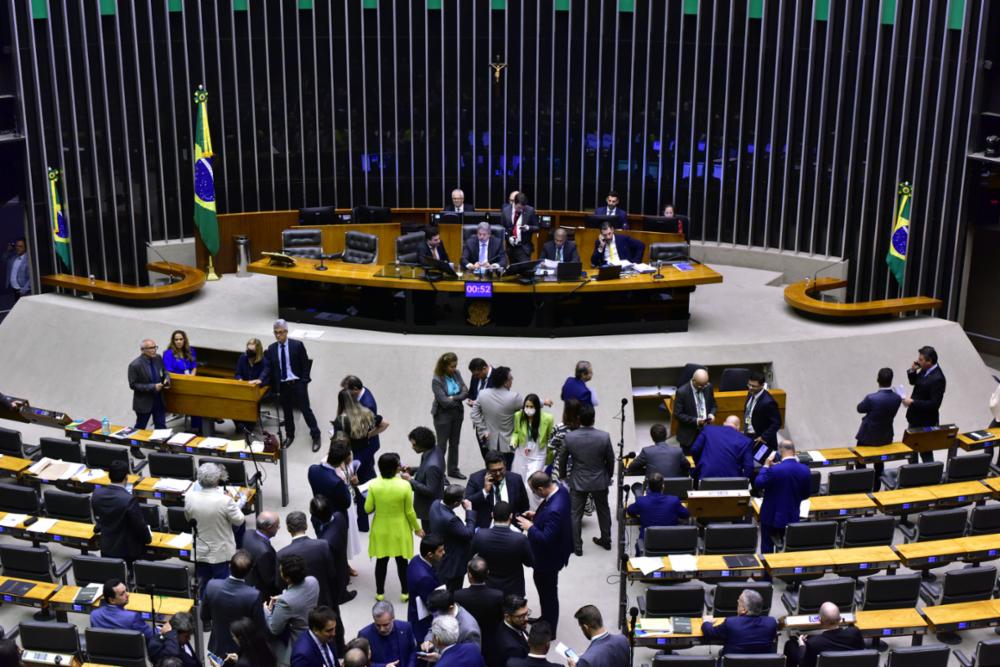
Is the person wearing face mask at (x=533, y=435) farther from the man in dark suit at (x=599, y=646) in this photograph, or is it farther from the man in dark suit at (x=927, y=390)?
the man in dark suit at (x=927, y=390)

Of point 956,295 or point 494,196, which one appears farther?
point 494,196

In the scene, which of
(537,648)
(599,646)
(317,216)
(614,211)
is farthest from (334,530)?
(317,216)

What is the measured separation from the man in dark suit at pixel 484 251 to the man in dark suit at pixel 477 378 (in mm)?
2763

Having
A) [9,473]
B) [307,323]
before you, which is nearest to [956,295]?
[307,323]

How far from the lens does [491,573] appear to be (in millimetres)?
8422

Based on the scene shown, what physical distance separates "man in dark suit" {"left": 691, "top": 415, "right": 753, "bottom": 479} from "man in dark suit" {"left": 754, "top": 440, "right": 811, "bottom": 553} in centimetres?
42

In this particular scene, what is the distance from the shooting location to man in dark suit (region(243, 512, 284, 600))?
829cm

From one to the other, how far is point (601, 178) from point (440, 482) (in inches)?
371

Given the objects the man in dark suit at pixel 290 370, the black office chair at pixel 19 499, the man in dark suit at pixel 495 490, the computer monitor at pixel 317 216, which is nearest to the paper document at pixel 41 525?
the black office chair at pixel 19 499

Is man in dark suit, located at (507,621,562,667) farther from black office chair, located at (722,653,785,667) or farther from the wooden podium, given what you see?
the wooden podium

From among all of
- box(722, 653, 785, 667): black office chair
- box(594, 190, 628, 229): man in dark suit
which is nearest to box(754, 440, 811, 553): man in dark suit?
box(722, 653, 785, 667): black office chair

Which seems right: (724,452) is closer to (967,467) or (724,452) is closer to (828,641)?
(967,467)

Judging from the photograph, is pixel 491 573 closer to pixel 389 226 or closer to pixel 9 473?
pixel 9 473

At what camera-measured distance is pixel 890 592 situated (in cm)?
902
